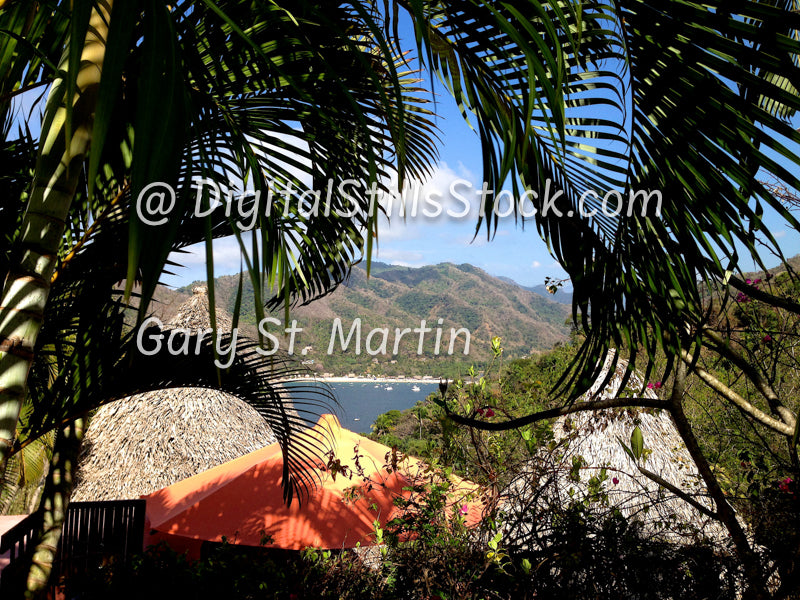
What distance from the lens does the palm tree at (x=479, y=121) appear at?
2.21 ft

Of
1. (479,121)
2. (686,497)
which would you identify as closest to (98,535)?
(686,497)

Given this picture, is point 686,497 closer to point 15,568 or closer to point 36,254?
point 36,254

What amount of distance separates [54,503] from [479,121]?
2865 mm

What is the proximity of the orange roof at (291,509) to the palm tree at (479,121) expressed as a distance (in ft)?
8.65

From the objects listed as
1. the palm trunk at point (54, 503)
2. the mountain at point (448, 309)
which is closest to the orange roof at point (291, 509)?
the palm trunk at point (54, 503)

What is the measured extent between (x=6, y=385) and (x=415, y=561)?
2.58 meters

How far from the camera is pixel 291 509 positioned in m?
4.26

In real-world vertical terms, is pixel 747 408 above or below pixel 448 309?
below

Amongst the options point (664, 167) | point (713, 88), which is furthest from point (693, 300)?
point (713, 88)

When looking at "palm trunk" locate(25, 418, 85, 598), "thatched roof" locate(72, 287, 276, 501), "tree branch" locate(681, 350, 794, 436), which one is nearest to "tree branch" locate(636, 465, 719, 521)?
"tree branch" locate(681, 350, 794, 436)

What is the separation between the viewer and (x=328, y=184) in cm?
218

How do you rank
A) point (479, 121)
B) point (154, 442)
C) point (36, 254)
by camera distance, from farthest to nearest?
1. point (154, 442)
2. point (479, 121)
3. point (36, 254)

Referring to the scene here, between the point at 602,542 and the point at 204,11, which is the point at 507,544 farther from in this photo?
the point at 204,11

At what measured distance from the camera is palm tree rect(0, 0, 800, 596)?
67cm
